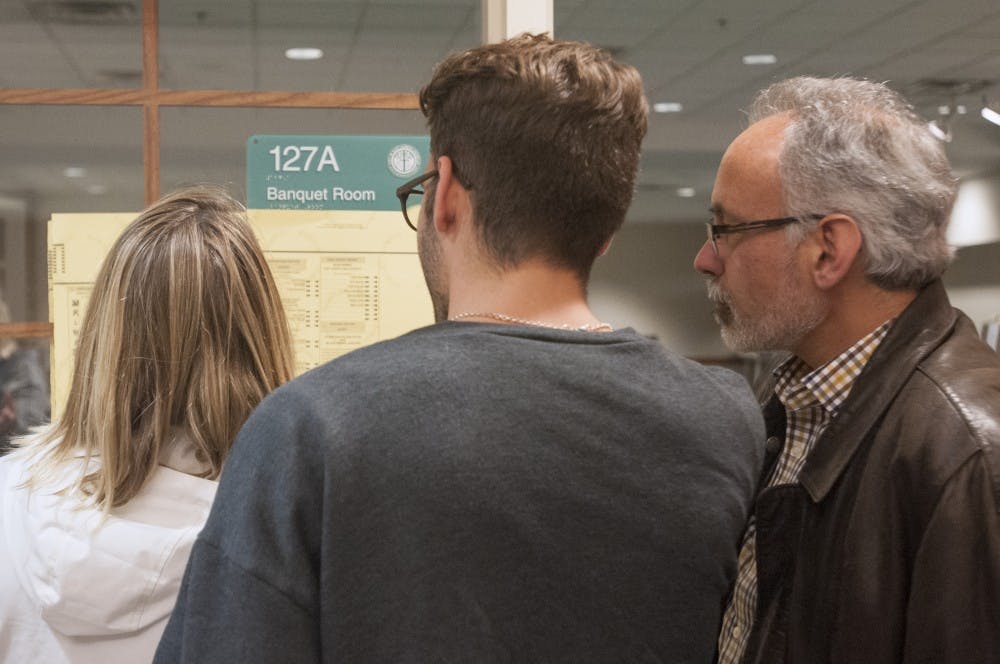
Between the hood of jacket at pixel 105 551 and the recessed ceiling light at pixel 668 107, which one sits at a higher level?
the recessed ceiling light at pixel 668 107

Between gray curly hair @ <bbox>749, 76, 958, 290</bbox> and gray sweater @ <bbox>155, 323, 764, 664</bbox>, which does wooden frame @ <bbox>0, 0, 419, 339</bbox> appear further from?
gray sweater @ <bbox>155, 323, 764, 664</bbox>

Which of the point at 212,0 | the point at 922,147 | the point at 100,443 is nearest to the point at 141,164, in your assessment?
the point at 212,0

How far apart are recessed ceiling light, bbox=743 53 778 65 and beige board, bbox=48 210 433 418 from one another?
4533 millimetres

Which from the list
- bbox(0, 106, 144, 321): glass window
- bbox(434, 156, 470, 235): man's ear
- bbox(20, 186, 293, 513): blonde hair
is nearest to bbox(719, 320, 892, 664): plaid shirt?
bbox(434, 156, 470, 235): man's ear

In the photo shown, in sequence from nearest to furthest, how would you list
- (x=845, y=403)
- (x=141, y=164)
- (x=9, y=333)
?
(x=845, y=403) → (x=9, y=333) → (x=141, y=164)

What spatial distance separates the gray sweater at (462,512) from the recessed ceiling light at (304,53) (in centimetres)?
278

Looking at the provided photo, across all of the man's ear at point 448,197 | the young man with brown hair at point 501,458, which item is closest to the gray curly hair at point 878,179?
the young man with brown hair at point 501,458

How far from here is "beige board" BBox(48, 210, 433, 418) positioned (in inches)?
80.9

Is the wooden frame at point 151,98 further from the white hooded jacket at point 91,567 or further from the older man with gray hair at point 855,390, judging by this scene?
the older man with gray hair at point 855,390

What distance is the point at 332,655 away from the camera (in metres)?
0.82

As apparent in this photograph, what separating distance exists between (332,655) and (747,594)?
67cm

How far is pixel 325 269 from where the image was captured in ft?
6.86

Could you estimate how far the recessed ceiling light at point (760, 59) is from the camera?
6.10 meters

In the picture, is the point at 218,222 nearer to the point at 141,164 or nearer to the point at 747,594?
the point at 747,594
